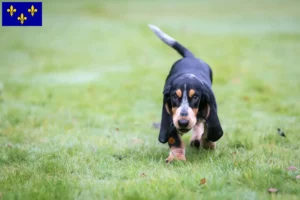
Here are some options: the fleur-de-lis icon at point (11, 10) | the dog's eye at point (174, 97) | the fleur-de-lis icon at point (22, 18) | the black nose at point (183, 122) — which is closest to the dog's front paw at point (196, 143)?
the dog's eye at point (174, 97)

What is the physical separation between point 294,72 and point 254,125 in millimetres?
7061

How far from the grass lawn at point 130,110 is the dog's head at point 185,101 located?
17.8 inches

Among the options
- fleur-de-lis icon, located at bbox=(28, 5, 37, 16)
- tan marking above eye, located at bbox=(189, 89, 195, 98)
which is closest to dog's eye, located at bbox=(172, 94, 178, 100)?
tan marking above eye, located at bbox=(189, 89, 195, 98)

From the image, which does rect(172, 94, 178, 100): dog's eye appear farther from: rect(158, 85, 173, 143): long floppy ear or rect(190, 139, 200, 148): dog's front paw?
rect(190, 139, 200, 148): dog's front paw

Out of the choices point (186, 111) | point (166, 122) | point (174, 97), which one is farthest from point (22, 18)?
point (186, 111)

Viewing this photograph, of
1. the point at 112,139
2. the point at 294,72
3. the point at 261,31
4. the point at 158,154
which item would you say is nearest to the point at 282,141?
the point at 158,154

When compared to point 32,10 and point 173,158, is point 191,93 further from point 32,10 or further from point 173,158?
point 32,10

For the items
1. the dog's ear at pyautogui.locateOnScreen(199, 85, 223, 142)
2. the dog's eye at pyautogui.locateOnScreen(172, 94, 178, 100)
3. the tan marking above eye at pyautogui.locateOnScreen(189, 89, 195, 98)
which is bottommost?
the dog's ear at pyautogui.locateOnScreen(199, 85, 223, 142)

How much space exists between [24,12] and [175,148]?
228 inches

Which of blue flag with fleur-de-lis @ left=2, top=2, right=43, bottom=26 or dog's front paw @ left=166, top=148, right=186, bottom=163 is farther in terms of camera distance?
blue flag with fleur-de-lis @ left=2, top=2, right=43, bottom=26

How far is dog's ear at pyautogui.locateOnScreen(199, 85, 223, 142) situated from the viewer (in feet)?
15.2

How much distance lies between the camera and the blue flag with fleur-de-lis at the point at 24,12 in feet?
29.3

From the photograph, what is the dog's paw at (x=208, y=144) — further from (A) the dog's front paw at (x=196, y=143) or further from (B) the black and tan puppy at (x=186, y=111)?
(A) the dog's front paw at (x=196, y=143)

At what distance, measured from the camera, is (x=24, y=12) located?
9.08m
